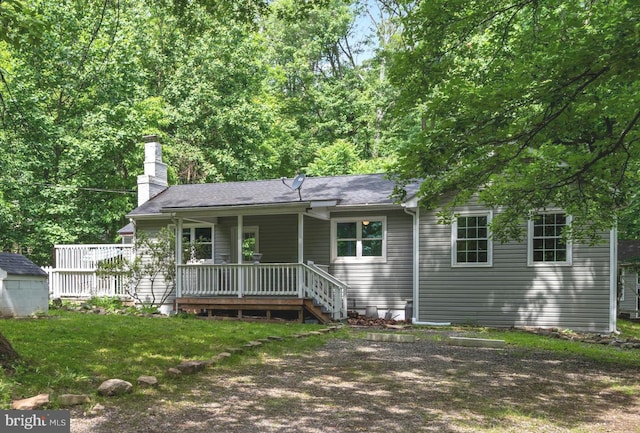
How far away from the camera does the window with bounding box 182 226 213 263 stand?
16.6m

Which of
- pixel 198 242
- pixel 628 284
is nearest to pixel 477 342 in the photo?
pixel 198 242

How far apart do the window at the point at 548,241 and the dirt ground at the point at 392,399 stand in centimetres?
551

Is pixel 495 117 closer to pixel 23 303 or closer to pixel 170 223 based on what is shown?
pixel 23 303

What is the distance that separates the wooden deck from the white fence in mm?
3462

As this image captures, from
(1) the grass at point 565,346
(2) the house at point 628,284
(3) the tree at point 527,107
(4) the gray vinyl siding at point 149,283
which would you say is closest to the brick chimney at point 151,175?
(4) the gray vinyl siding at point 149,283

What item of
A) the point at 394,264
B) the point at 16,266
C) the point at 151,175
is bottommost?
the point at 394,264

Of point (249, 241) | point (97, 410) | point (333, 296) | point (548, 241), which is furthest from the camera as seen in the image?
point (249, 241)

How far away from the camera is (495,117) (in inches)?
280

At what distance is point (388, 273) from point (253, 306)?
382 centimetres

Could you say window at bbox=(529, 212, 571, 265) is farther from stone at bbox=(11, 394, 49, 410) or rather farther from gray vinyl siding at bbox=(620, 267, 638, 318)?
stone at bbox=(11, 394, 49, 410)

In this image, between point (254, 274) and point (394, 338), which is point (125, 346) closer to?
point (394, 338)

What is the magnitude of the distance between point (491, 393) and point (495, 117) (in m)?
3.36

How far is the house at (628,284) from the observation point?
67.3 ft

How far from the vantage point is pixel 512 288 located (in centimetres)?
1426
